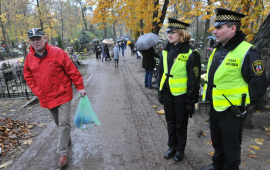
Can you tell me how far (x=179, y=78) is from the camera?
2.76 metres

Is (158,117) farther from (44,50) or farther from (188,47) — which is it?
(44,50)

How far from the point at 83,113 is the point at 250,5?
469cm

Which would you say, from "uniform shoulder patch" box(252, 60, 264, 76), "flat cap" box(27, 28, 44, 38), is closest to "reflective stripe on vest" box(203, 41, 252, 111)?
"uniform shoulder patch" box(252, 60, 264, 76)

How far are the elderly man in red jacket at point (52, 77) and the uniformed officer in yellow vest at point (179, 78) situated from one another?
4.86 feet

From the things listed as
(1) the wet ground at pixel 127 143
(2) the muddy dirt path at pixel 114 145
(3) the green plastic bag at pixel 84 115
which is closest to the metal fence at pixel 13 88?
(1) the wet ground at pixel 127 143

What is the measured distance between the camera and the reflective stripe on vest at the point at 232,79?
2076 millimetres

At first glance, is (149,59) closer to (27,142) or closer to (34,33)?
(27,142)

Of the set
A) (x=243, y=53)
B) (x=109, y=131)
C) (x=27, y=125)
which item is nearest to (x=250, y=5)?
(x=243, y=53)

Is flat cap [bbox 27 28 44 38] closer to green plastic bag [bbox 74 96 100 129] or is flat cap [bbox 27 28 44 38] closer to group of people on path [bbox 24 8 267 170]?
group of people on path [bbox 24 8 267 170]

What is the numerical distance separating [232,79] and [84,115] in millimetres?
2335

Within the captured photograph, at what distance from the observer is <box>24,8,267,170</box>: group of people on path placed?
2098 millimetres

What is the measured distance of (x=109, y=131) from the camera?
427cm

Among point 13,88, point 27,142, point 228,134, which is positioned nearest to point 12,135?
point 27,142

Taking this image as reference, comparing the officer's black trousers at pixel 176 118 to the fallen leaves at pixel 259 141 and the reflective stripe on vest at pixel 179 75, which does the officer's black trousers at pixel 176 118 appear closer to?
the reflective stripe on vest at pixel 179 75
